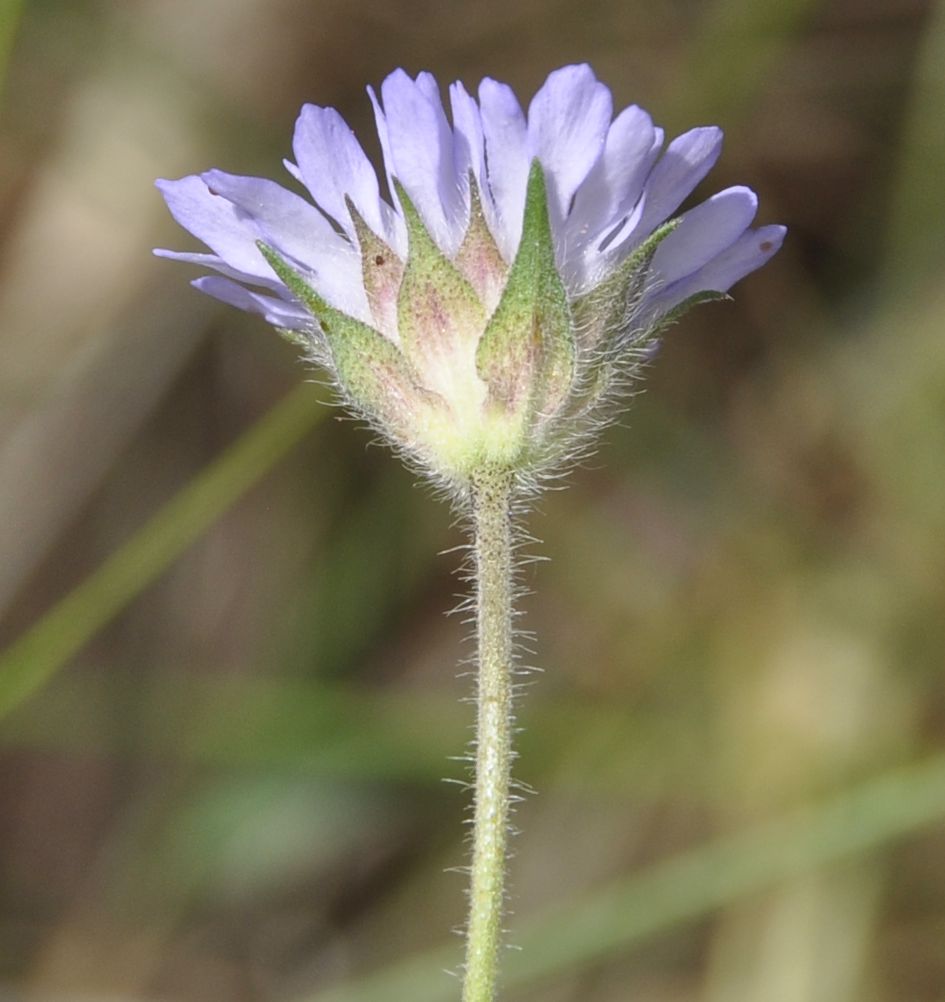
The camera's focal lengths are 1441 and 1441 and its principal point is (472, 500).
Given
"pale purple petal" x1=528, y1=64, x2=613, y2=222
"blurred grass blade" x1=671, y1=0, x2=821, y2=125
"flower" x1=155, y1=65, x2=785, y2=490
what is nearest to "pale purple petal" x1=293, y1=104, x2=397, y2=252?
"flower" x1=155, y1=65, x2=785, y2=490

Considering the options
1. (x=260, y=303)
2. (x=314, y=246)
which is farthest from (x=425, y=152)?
(x=260, y=303)

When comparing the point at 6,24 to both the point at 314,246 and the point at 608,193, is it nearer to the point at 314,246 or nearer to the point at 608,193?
the point at 314,246

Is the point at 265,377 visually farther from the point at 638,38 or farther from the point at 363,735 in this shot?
the point at 638,38

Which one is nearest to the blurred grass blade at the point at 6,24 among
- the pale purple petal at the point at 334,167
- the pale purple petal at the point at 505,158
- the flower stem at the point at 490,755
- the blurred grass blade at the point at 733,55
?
the pale purple petal at the point at 334,167

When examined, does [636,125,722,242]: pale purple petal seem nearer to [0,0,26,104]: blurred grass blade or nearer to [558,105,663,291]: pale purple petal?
[558,105,663,291]: pale purple petal

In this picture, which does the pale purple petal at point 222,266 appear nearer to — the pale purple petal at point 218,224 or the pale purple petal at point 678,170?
the pale purple petal at point 218,224

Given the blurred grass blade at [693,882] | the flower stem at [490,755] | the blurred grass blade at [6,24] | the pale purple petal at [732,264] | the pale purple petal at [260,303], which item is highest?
the blurred grass blade at [6,24]

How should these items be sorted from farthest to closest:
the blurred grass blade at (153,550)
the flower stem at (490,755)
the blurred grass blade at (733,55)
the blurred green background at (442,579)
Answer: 1. the blurred grass blade at (733,55)
2. the blurred green background at (442,579)
3. the blurred grass blade at (153,550)
4. the flower stem at (490,755)
